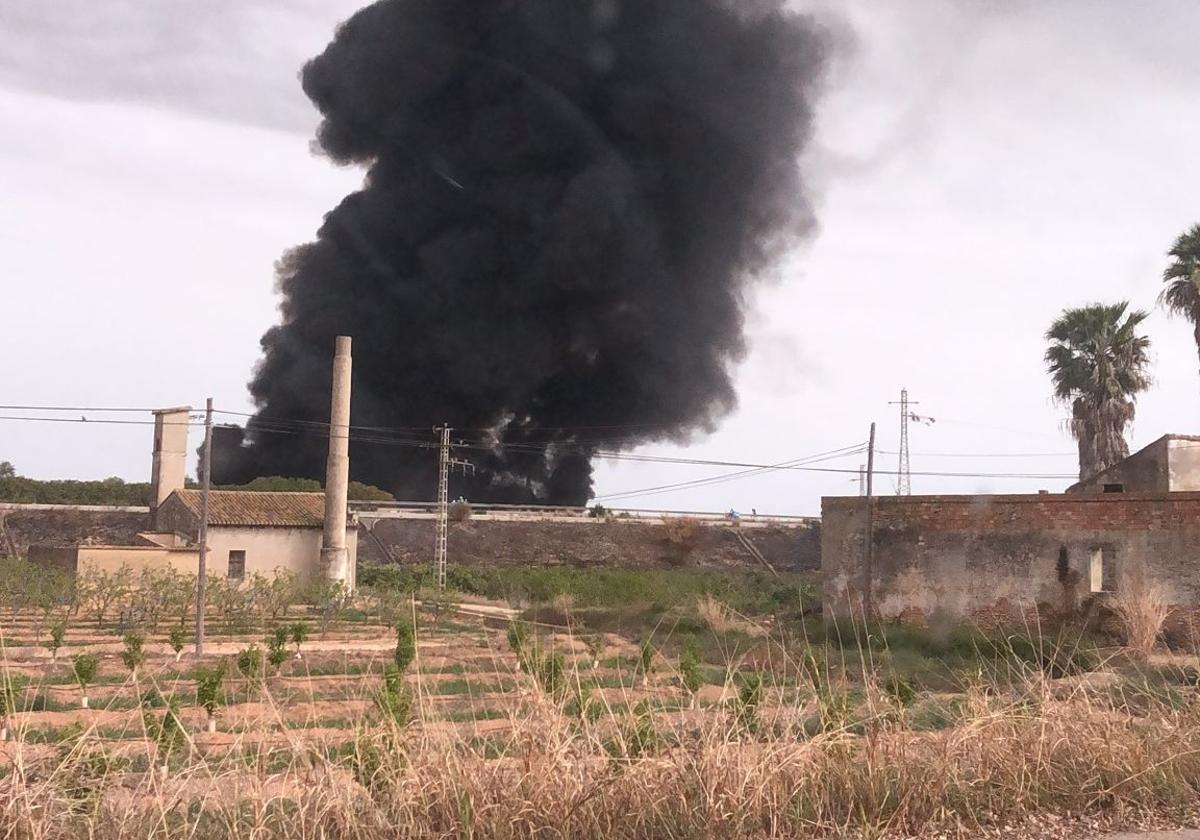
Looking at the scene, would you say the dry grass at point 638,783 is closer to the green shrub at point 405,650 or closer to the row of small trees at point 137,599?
the green shrub at point 405,650

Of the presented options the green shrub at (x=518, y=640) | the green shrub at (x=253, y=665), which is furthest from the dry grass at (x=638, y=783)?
the green shrub at (x=518, y=640)

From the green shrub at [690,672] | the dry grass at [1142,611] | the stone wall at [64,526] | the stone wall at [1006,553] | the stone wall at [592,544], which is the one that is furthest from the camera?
the stone wall at [592,544]

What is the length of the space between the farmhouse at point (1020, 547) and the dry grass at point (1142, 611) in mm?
147

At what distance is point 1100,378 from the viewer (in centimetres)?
3253

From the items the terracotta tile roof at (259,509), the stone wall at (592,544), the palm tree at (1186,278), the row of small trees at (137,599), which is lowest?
the row of small trees at (137,599)

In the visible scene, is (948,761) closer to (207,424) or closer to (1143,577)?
(1143,577)

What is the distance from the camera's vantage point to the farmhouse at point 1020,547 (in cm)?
1769

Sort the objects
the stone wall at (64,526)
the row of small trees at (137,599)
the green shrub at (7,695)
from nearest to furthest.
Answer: the green shrub at (7,695), the row of small trees at (137,599), the stone wall at (64,526)

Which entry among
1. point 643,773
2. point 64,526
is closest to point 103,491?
point 64,526

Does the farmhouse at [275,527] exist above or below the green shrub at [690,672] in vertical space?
above

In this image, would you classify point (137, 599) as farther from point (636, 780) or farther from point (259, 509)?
point (636, 780)

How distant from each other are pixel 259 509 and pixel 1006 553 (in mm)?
24565

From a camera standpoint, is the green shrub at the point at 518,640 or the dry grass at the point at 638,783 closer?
the dry grass at the point at 638,783

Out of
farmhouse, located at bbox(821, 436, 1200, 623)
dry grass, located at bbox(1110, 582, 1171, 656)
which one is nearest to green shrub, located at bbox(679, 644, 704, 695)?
farmhouse, located at bbox(821, 436, 1200, 623)
